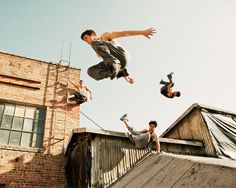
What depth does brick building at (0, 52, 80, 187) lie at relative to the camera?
929cm

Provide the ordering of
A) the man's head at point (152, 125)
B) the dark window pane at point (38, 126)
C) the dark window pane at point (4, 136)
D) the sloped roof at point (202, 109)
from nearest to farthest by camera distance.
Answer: the man's head at point (152, 125) < the dark window pane at point (4, 136) < the dark window pane at point (38, 126) < the sloped roof at point (202, 109)

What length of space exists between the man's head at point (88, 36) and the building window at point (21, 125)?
6766 millimetres

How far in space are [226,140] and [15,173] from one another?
27.6 feet

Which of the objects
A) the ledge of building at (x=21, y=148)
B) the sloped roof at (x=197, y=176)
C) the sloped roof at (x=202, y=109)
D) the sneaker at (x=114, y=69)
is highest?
the sloped roof at (x=202, y=109)

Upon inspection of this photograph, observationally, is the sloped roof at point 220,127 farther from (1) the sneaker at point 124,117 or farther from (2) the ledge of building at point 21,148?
(2) the ledge of building at point 21,148

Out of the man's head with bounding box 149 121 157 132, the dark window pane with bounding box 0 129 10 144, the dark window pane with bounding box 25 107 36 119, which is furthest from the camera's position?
the dark window pane with bounding box 25 107 36 119

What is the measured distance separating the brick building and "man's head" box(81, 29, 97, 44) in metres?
6.54

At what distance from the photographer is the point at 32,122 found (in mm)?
10516

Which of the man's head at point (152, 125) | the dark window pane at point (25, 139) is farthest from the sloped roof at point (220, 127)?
the dark window pane at point (25, 139)

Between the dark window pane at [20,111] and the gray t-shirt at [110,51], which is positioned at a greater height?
the dark window pane at [20,111]

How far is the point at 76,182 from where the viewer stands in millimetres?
9156

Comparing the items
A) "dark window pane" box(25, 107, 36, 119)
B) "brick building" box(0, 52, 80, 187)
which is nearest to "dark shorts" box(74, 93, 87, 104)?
"brick building" box(0, 52, 80, 187)

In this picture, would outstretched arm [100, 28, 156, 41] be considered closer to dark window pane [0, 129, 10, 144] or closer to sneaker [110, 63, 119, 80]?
sneaker [110, 63, 119, 80]

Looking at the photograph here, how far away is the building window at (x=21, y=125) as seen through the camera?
9914 mm
